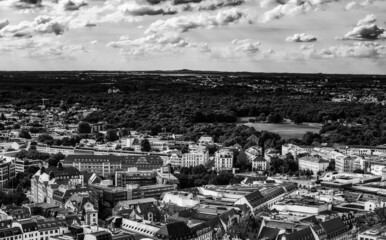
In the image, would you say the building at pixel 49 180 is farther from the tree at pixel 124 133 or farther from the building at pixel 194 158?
the tree at pixel 124 133

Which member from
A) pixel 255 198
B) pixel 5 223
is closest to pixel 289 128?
pixel 255 198

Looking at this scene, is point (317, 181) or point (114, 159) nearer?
point (317, 181)

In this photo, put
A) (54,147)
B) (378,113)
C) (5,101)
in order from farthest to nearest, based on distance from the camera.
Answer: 1. (5,101)
2. (378,113)
3. (54,147)

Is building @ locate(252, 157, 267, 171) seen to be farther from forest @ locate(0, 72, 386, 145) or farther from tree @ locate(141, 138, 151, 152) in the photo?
forest @ locate(0, 72, 386, 145)

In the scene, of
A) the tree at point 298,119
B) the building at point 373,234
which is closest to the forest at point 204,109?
the tree at point 298,119

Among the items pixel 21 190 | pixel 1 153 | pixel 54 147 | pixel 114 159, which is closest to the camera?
pixel 21 190

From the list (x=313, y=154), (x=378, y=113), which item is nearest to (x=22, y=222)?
(x=313, y=154)

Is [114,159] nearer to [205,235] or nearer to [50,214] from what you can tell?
[50,214]
